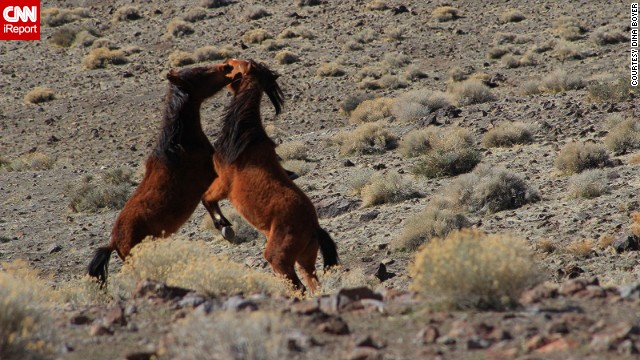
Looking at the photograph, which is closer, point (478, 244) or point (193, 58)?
point (478, 244)

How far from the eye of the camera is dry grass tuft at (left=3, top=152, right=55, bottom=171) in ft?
84.6

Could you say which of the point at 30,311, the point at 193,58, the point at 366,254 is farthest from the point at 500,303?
the point at 193,58

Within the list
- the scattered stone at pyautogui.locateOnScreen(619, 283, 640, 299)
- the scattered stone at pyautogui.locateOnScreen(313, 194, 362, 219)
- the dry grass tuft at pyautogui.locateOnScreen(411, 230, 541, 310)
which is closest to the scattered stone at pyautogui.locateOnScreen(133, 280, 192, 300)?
the dry grass tuft at pyautogui.locateOnScreen(411, 230, 541, 310)

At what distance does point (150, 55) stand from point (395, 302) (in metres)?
33.8

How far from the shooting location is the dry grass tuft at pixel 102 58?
3688 centimetres

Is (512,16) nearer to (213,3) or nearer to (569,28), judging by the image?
(569,28)

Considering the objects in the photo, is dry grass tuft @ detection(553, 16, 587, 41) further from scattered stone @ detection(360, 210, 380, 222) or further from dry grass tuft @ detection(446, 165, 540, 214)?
scattered stone @ detection(360, 210, 380, 222)

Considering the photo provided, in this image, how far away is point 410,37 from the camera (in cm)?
3925

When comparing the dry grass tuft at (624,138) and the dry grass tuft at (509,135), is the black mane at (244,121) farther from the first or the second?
the dry grass tuft at (509,135)

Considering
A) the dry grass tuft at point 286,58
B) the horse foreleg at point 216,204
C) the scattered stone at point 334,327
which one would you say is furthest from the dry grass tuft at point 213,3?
the scattered stone at point 334,327

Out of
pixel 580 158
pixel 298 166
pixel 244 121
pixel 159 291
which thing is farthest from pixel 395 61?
pixel 159 291

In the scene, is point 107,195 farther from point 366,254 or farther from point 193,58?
point 193,58

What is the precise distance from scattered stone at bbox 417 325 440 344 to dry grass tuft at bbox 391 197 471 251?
26.2 feet

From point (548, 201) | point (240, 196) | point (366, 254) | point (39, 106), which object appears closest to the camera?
point (240, 196)
